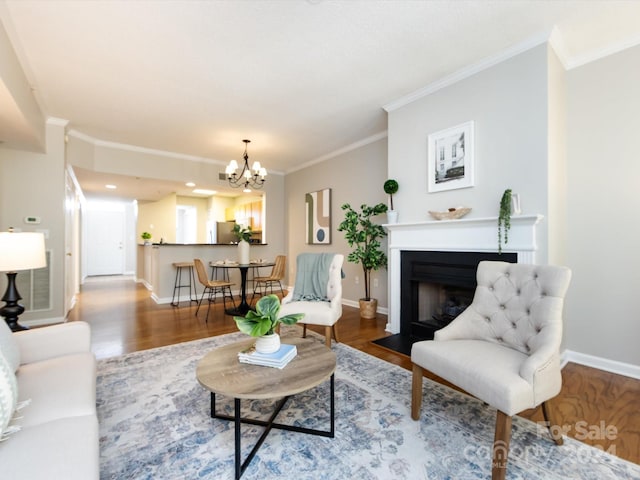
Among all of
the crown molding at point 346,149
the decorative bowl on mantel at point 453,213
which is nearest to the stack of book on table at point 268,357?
the decorative bowl on mantel at point 453,213

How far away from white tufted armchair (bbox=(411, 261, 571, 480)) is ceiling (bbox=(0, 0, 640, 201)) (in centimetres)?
183

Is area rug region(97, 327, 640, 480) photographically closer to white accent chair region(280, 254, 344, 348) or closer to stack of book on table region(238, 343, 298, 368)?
stack of book on table region(238, 343, 298, 368)

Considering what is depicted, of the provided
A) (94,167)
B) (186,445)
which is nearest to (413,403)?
(186,445)

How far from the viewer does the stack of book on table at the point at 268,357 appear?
163cm

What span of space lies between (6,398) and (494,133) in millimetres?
3403

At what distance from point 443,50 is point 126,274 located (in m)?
10.7

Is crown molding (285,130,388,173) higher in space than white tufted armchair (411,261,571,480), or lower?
higher

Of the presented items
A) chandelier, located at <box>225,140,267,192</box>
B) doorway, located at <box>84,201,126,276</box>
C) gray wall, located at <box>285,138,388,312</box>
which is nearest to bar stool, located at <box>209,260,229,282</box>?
gray wall, located at <box>285,138,388,312</box>

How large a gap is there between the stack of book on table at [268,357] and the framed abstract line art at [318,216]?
375 cm

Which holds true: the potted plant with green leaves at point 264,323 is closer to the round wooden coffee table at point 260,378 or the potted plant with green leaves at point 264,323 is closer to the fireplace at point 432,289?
the round wooden coffee table at point 260,378

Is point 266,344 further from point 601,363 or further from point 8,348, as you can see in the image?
point 601,363

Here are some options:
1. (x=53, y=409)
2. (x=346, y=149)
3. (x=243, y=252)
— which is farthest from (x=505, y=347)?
(x=346, y=149)

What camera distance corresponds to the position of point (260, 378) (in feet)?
4.90

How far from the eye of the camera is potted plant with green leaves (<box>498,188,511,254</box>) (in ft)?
8.03
